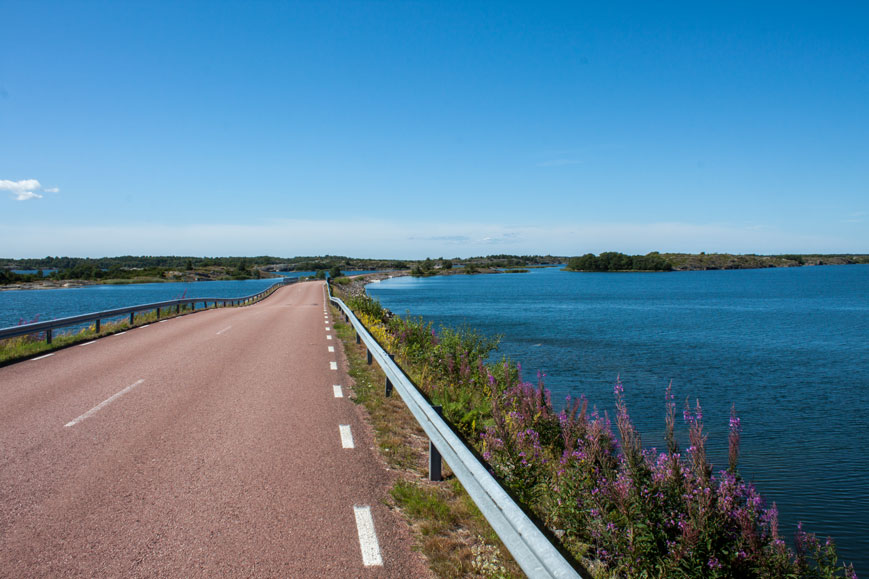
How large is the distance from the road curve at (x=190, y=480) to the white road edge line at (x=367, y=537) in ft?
0.05

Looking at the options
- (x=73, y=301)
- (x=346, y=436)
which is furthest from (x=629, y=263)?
(x=346, y=436)

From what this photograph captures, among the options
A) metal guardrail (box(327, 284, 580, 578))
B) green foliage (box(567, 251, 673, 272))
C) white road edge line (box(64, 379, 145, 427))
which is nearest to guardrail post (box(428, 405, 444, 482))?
metal guardrail (box(327, 284, 580, 578))

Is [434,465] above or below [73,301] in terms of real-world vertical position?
above

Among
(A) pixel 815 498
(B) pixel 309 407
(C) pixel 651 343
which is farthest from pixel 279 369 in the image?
(C) pixel 651 343

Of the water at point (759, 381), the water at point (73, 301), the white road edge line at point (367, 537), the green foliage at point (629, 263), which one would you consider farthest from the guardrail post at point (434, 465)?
the green foliage at point (629, 263)

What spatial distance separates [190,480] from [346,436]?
1.99 m

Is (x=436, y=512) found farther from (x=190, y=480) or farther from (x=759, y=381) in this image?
(x=759, y=381)

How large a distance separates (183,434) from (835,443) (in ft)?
41.4

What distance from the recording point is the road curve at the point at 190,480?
3.93m

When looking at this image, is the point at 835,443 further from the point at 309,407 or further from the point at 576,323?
the point at 576,323

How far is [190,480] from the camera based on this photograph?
17.7 ft

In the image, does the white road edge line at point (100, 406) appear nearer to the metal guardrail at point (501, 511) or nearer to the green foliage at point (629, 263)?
the metal guardrail at point (501, 511)

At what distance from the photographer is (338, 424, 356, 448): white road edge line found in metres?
6.64

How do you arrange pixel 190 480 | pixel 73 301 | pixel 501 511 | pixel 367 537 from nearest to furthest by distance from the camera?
pixel 501 511 < pixel 367 537 < pixel 190 480 < pixel 73 301
